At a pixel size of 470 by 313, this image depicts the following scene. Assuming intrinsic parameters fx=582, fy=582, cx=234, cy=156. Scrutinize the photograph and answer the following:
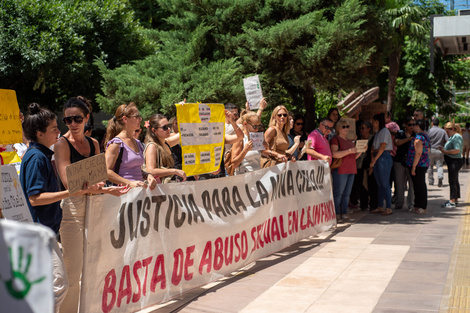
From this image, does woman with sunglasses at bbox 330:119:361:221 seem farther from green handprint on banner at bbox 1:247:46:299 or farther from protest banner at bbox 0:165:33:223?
green handprint on banner at bbox 1:247:46:299


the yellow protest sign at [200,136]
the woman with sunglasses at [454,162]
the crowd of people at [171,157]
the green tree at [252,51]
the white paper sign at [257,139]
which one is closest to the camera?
the crowd of people at [171,157]

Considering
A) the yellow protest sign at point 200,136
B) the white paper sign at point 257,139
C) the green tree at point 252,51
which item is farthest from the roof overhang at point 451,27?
the yellow protest sign at point 200,136

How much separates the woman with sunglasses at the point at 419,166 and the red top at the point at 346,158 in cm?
148

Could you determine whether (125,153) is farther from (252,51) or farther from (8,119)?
(252,51)

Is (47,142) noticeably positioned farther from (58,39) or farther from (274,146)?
(58,39)

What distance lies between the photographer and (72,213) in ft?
14.1

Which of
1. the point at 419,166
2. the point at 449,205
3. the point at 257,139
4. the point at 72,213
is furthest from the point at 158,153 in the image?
the point at 449,205

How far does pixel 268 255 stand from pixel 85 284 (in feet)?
11.1

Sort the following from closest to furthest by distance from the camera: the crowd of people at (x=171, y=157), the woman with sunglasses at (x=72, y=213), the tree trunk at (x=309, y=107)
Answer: the crowd of people at (x=171, y=157)
the woman with sunglasses at (x=72, y=213)
the tree trunk at (x=309, y=107)

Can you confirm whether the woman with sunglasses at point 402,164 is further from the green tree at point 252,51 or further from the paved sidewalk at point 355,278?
the paved sidewalk at point 355,278

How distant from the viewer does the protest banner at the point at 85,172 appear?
3.95 meters

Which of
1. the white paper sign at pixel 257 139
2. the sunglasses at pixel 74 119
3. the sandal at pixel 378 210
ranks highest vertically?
the sunglasses at pixel 74 119

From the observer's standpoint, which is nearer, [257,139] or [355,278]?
[355,278]

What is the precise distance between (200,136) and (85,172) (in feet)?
8.11
